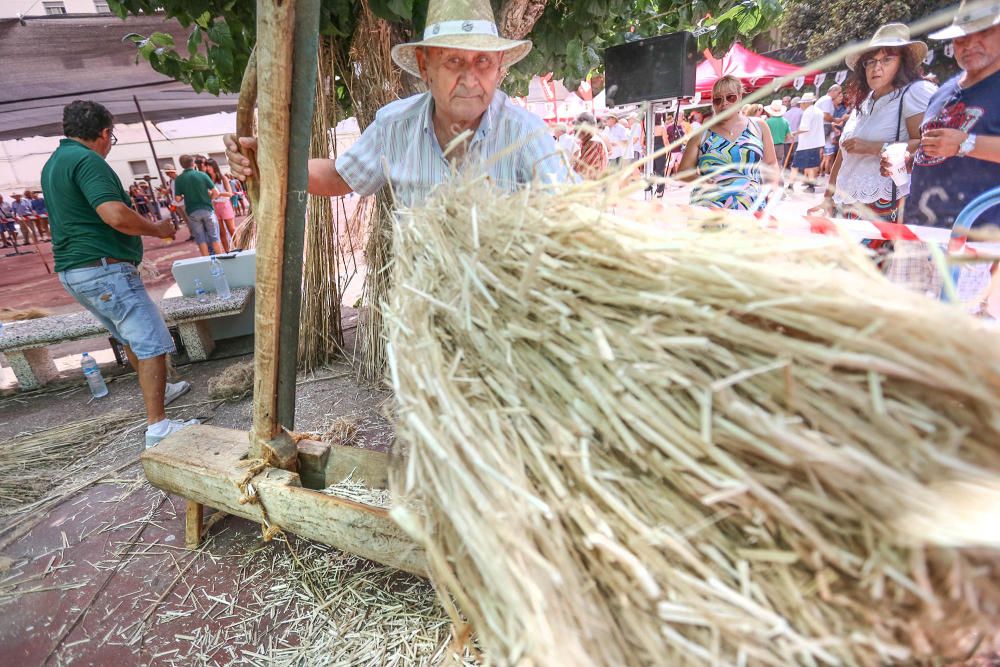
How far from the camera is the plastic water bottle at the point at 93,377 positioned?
3754mm

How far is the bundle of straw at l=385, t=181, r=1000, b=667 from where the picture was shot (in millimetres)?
535

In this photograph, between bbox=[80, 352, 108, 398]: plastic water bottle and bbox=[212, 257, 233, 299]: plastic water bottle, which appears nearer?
bbox=[80, 352, 108, 398]: plastic water bottle

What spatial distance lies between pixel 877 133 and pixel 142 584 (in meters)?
4.64

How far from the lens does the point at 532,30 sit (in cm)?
355

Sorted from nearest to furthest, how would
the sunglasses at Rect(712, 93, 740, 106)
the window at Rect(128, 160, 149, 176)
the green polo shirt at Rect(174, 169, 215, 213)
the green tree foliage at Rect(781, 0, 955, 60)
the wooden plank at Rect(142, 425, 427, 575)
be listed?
1. the wooden plank at Rect(142, 425, 427, 575)
2. the sunglasses at Rect(712, 93, 740, 106)
3. the green polo shirt at Rect(174, 169, 215, 213)
4. the green tree foliage at Rect(781, 0, 955, 60)
5. the window at Rect(128, 160, 149, 176)

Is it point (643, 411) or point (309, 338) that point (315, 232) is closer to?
point (309, 338)

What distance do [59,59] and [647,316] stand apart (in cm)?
670

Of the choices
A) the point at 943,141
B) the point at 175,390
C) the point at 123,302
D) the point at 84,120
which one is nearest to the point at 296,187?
the point at 123,302

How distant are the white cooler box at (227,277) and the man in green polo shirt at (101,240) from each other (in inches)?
55.4

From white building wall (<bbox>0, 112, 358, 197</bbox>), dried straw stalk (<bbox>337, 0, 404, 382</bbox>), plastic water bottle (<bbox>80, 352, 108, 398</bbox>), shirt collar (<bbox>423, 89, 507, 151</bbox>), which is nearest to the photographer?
shirt collar (<bbox>423, 89, 507, 151</bbox>)

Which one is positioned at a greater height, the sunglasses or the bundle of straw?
the sunglasses

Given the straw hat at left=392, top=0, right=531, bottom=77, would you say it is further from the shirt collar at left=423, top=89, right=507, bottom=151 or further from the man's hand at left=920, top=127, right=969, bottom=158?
the man's hand at left=920, top=127, right=969, bottom=158

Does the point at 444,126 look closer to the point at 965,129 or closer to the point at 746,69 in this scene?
the point at 965,129

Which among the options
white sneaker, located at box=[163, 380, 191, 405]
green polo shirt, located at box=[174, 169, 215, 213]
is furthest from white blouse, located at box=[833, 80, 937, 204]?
green polo shirt, located at box=[174, 169, 215, 213]
